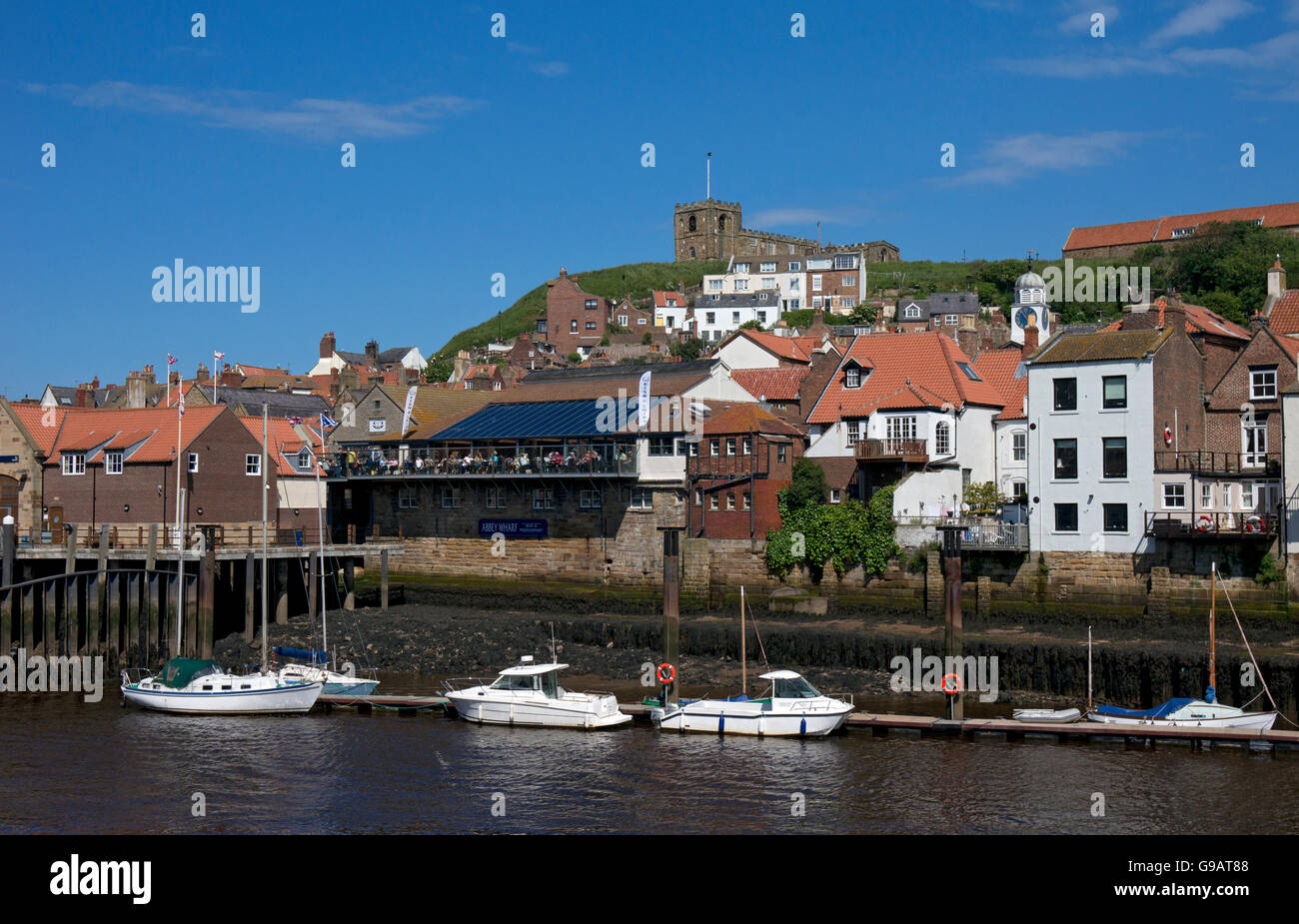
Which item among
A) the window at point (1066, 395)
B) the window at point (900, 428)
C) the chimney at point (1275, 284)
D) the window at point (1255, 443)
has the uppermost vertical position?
the chimney at point (1275, 284)

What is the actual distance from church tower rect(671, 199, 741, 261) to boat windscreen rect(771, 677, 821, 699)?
487ft

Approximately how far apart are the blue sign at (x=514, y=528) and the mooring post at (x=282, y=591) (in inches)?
406

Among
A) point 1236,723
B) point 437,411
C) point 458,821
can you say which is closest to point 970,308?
point 437,411

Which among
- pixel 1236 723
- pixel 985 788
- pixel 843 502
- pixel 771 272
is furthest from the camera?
pixel 771 272

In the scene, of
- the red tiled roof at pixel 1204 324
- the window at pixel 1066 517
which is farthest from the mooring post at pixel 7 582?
the red tiled roof at pixel 1204 324

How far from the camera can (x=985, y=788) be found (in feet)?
89.4

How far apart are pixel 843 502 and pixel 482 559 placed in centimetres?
1912

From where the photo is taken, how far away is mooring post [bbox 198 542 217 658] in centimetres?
4634

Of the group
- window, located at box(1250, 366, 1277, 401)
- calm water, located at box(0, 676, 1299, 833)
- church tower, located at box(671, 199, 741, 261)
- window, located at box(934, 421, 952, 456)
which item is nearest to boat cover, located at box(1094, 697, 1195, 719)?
calm water, located at box(0, 676, 1299, 833)

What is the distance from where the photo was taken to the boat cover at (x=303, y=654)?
141 feet

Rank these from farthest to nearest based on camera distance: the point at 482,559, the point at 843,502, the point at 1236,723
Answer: the point at 482,559 → the point at 843,502 → the point at 1236,723

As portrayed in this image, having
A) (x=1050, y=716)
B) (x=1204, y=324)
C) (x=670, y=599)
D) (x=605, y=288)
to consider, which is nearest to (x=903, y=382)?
(x=1204, y=324)

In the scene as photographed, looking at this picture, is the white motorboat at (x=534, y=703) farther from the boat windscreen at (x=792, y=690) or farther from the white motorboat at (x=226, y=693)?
the white motorboat at (x=226, y=693)

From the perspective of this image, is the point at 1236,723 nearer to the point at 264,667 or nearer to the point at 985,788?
the point at 985,788
